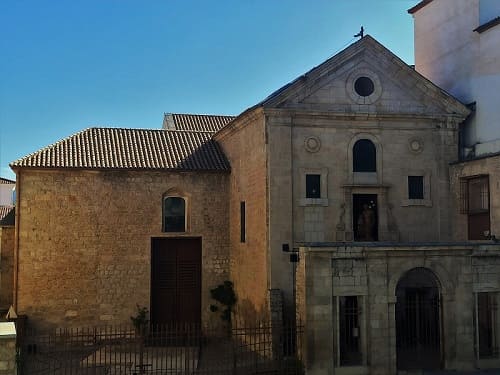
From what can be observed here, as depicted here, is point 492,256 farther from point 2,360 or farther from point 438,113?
point 2,360

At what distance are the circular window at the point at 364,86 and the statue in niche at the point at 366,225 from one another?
13.4 ft

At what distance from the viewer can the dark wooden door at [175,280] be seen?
75.7ft

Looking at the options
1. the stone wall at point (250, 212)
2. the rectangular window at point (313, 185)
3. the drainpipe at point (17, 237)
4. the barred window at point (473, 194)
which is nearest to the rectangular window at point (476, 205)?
the barred window at point (473, 194)

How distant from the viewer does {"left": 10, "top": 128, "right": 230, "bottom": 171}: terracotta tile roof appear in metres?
22.6

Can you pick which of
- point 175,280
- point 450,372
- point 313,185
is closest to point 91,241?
point 175,280

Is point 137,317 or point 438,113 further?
point 137,317

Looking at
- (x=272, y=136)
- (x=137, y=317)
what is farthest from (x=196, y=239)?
(x=272, y=136)

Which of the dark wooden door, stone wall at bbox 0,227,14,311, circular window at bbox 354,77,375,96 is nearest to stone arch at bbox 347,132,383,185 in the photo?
circular window at bbox 354,77,375,96

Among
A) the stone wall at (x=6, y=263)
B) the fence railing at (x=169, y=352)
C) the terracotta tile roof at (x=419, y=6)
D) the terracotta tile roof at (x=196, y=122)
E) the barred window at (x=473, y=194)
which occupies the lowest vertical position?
the fence railing at (x=169, y=352)

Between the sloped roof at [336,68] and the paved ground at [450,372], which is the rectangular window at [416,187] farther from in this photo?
the paved ground at [450,372]

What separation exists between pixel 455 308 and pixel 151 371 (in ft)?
29.0

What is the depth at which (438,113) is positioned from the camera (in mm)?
20656

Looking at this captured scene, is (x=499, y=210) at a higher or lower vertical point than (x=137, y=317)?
higher

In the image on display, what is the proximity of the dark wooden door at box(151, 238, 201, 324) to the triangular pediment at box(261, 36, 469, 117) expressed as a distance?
25.0 feet
